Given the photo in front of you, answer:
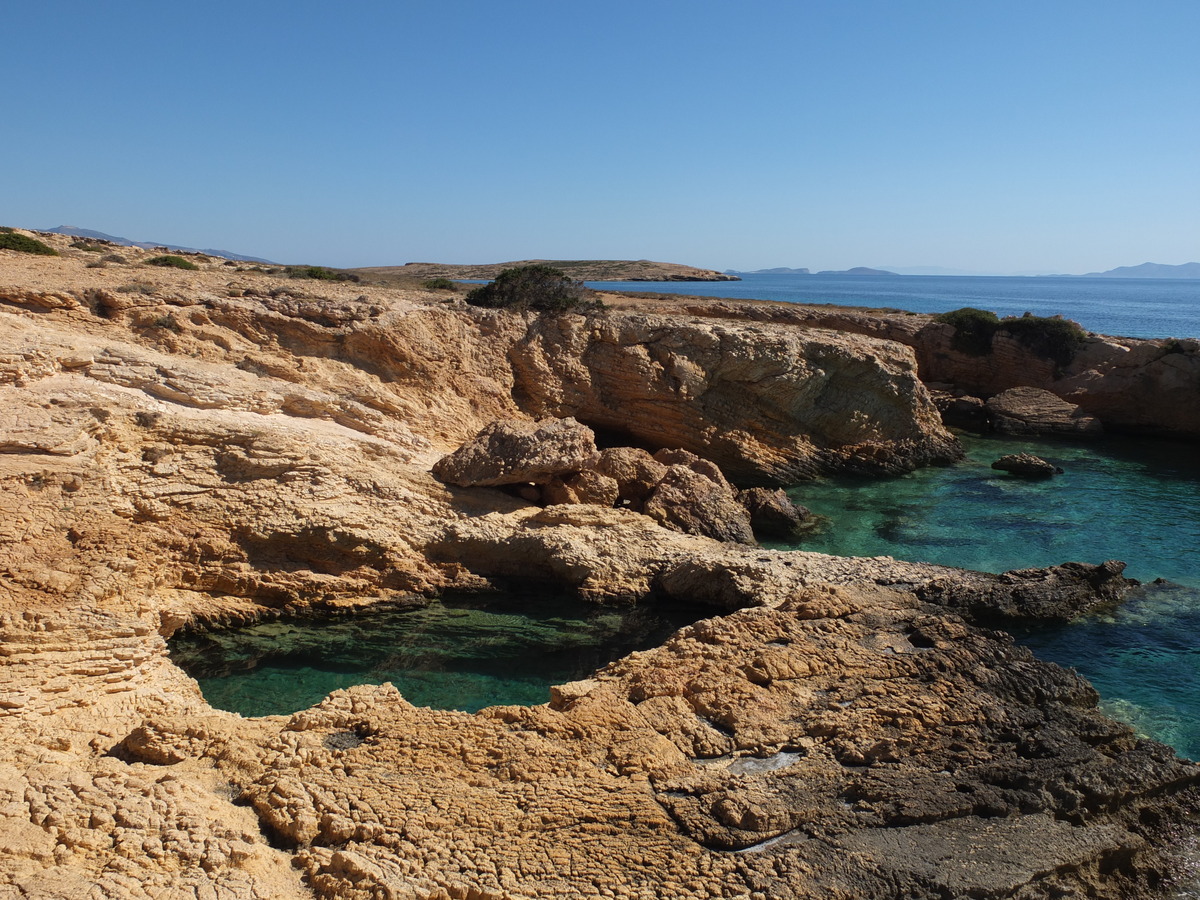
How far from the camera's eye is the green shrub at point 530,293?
21.9 meters

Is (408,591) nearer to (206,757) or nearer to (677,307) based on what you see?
(206,757)

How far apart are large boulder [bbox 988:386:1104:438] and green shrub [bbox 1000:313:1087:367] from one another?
279 centimetres

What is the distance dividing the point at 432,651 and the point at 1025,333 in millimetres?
29301

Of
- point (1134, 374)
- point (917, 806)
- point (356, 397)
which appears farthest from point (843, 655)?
point (1134, 374)

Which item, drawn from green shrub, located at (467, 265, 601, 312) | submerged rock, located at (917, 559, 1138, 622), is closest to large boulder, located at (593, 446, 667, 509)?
submerged rock, located at (917, 559, 1138, 622)

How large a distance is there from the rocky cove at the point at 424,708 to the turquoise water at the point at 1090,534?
1.08 metres

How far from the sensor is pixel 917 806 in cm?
736

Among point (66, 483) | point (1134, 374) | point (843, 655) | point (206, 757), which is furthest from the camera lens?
point (1134, 374)

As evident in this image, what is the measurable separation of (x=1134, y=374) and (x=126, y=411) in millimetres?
31266

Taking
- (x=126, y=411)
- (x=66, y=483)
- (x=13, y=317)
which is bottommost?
(x=66, y=483)

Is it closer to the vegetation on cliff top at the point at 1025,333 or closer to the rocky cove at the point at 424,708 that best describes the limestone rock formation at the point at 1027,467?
the rocky cove at the point at 424,708

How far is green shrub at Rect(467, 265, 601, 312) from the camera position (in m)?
21.9

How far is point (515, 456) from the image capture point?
15.5 m

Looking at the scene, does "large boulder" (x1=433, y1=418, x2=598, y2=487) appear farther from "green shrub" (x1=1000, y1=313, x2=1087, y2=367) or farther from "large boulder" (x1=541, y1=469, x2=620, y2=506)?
"green shrub" (x1=1000, y1=313, x2=1087, y2=367)
